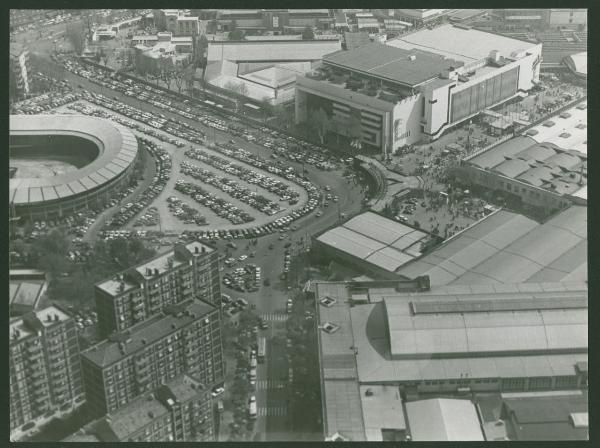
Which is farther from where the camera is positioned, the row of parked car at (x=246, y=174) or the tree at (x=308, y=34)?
the tree at (x=308, y=34)

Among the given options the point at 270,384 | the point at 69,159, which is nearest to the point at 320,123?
the point at 69,159

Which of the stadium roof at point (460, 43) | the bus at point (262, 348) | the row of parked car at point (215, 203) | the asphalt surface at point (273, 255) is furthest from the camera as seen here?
the stadium roof at point (460, 43)

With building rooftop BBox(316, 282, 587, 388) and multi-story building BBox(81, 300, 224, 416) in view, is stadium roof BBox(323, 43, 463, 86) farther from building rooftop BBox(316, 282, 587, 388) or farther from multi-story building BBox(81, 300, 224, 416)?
multi-story building BBox(81, 300, 224, 416)

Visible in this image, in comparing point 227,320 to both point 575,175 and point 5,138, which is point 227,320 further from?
point 575,175

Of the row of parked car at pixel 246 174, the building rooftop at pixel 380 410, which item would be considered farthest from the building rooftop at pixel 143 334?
the row of parked car at pixel 246 174

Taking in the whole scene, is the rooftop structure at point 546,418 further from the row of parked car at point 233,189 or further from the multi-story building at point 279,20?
the multi-story building at point 279,20

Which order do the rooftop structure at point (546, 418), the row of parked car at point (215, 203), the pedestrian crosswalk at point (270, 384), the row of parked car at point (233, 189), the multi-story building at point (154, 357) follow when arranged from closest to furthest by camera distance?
the rooftop structure at point (546, 418) → the multi-story building at point (154, 357) → the pedestrian crosswalk at point (270, 384) → the row of parked car at point (215, 203) → the row of parked car at point (233, 189)

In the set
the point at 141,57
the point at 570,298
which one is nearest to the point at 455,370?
the point at 570,298

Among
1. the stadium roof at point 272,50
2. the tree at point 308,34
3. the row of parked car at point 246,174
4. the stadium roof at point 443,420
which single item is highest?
the tree at point 308,34
